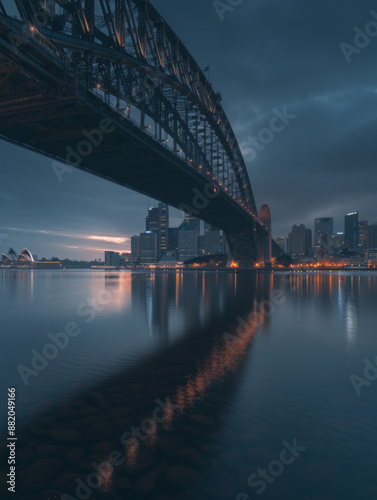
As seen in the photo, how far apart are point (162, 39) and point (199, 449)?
149ft

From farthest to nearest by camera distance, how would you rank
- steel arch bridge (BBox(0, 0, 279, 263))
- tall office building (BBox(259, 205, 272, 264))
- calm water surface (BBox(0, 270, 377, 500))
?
tall office building (BBox(259, 205, 272, 264)), steel arch bridge (BBox(0, 0, 279, 263)), calm water surface (BBox(0, 270, 377, 500))

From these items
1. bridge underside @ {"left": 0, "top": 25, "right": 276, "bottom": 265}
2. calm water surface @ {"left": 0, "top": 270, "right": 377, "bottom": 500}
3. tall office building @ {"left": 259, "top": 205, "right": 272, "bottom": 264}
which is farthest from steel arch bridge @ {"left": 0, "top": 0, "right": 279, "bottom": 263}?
tall office building @ {"left": 259, "top": 205, "right": 272, "bottom": 264}

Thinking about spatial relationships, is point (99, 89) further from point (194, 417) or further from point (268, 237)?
point (268, 237)

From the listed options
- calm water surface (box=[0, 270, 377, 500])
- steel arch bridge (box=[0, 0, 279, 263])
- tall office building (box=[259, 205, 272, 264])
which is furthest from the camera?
tall office building (box=[259, 205, 272, 264])

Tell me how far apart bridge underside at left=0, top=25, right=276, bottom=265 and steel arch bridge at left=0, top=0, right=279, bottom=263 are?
9cm

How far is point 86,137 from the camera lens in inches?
1209

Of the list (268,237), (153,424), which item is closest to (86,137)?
(153,424)

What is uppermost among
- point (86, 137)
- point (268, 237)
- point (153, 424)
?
point (86, 137)

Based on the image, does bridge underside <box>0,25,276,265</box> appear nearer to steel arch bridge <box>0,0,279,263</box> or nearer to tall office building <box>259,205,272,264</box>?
steel arch bridge <box>0,0,279,263</box>

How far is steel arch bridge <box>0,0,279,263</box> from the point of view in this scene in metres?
18.8

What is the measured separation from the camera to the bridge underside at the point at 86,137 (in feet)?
68.3

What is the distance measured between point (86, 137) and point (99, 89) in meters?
4.88

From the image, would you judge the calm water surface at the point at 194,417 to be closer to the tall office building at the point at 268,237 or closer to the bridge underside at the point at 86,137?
the bridge underside at the point at 86,137

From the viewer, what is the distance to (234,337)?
12492 millimetres
